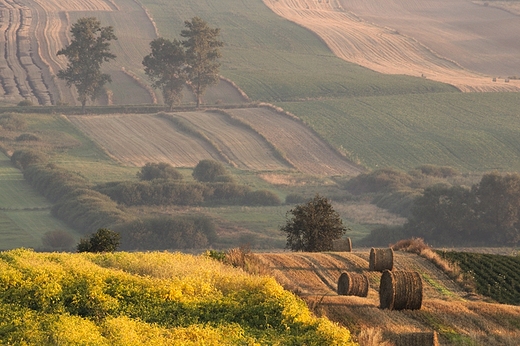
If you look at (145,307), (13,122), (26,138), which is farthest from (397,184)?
(145,307)

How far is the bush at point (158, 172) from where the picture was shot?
3743 inches

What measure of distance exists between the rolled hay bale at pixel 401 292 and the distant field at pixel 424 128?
257 feet

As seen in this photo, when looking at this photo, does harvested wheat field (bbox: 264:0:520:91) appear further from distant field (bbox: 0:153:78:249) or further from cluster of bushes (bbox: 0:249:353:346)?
cluster of bushes (bbox: 0:249:353:346)

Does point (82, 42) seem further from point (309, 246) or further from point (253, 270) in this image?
point (253, 270)

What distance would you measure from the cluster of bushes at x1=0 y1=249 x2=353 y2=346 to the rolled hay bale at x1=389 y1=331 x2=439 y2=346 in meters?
1.55

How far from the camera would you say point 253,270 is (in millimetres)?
30797

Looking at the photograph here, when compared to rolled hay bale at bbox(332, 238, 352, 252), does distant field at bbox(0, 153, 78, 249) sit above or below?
below

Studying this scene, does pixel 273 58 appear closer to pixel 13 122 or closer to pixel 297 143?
pixel 297 143

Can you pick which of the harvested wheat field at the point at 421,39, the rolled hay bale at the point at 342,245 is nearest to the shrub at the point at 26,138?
the harvested wheat field at the point at 421,39

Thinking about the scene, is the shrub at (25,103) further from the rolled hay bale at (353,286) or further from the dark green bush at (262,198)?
the rolled hay bale at (353,286)

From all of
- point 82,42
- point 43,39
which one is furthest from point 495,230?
point 43,39

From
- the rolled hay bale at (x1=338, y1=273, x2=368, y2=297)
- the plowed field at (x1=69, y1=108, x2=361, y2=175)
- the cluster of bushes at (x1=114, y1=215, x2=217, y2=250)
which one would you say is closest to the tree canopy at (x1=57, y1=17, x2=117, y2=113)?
the plowed field at (x1=69, y1=108, x2=361, y2=175)

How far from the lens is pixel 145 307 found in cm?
2375

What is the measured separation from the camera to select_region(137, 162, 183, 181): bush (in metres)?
95.1
